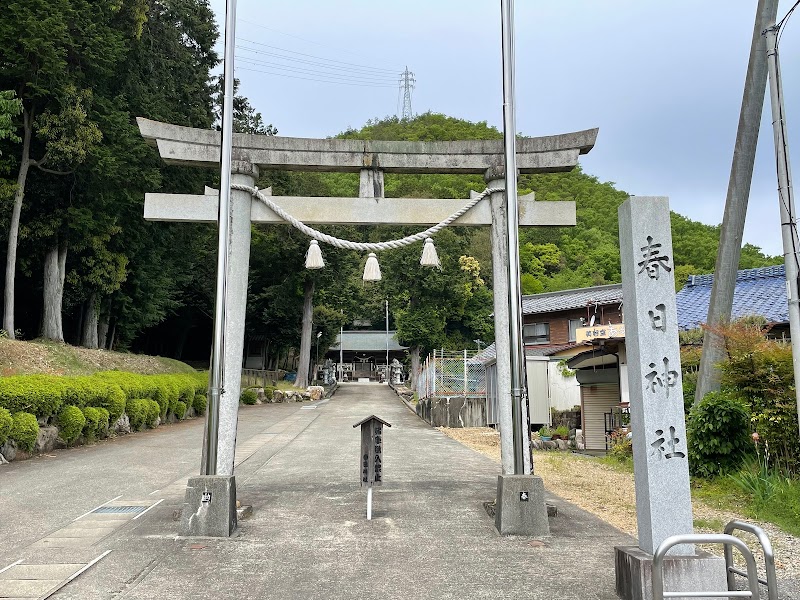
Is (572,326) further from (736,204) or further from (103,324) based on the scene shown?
(103,324)

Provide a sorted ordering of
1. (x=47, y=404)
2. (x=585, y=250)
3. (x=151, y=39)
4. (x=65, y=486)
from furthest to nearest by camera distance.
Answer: (x=585, y=250) → (x=151, y=39) → (x=47, y=404) → (x=65, y=486)

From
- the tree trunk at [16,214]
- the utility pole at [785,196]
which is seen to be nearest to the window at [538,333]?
the tree trunk at [16,214]

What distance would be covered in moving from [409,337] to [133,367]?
18.1 metres

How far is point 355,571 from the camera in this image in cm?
563

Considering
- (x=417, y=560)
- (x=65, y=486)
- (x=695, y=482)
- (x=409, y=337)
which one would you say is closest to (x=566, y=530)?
(x=417, y=560)

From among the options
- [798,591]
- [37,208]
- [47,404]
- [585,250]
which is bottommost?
[798,591]

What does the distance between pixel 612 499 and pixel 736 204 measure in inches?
203

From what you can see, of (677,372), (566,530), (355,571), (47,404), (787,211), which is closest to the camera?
(677,372)

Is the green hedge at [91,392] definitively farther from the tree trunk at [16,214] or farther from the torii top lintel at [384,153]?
the torii top lintel at [384,153]

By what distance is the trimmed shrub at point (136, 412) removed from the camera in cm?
1795

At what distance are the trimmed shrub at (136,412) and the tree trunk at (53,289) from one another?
19.5 ft

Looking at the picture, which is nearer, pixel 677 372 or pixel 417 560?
pixel 677 372

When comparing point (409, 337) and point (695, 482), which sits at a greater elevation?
point (409, 337)

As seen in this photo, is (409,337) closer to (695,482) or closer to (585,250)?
(585,250)
